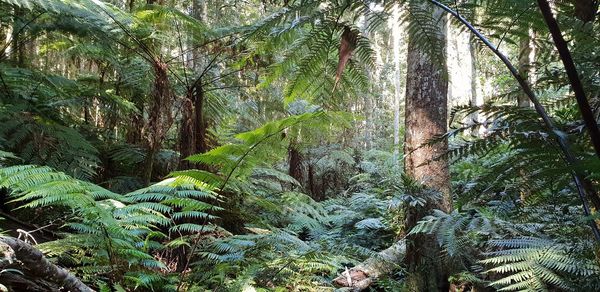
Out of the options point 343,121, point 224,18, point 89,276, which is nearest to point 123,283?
point 89,276

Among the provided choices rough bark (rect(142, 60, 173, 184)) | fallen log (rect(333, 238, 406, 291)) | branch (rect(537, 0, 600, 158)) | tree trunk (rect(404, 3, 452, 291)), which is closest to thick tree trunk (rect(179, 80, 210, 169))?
rough bark (rect(142, 60, 173, 184))

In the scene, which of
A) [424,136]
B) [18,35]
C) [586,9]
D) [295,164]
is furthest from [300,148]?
[295,164]

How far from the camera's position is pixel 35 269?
1.41 meters

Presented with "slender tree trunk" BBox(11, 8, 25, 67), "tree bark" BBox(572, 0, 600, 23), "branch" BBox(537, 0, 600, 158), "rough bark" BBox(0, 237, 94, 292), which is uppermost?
"slender tree trunk" BBox(11, 8, 25, 67)

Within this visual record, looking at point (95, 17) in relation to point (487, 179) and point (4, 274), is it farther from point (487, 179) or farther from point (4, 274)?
point (487, 179)

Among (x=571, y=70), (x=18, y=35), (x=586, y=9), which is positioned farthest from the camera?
(x=18, y=35)

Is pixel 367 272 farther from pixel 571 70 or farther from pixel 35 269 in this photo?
pixel 571 70

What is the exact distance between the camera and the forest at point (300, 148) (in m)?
1.38

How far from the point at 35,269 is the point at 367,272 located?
2.75 meters

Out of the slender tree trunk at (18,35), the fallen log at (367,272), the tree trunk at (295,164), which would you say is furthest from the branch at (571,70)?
the tree trunk at (295,164)

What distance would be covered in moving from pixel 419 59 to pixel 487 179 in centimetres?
275

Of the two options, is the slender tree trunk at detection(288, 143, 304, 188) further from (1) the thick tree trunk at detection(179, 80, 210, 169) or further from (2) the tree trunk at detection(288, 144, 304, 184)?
(1) the thick tree trunk at detection(179, 80, 210, 169)

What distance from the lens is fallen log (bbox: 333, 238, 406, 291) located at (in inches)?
133

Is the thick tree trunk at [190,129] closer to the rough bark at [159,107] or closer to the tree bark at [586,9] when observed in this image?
the rough bark at [159,107]
